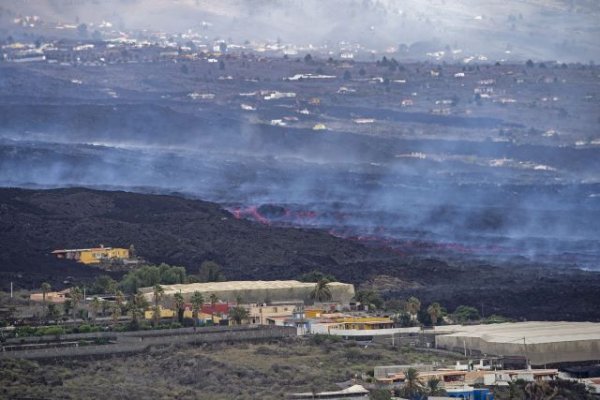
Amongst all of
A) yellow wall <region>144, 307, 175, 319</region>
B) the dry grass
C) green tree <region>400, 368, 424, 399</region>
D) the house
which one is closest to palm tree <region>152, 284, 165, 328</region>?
yellow wall <region>144, 307, 175, 319</region>

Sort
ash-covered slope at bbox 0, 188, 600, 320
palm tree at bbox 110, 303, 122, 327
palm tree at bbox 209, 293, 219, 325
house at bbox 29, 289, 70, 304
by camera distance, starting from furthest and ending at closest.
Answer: ash-covered slope at bbox 0, 188, 600, 320
house at bbox 29, 289, 70, 304
palm tree at bbox 209, 293, 219, 325
palm tree at bbox 110, 303, 122, 327

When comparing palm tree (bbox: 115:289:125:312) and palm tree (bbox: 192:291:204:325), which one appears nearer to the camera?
palm tree (bbox: 192:291:204:325)

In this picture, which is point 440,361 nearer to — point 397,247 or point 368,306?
point 368,306

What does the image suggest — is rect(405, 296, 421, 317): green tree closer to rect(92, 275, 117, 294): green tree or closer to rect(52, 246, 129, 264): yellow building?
rect(92, 275, 117, 294): green tree

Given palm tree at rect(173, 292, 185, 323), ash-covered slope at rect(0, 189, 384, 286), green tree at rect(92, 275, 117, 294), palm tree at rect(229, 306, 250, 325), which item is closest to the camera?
palm tree at rect(173, 292, 185, 323)

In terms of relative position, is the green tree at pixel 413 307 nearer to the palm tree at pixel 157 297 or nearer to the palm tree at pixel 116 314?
the palm tree at pixel 157 297

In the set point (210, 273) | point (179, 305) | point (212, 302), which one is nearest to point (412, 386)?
point (179, 305)

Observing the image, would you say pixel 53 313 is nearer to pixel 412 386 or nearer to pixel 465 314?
pixel 465 314

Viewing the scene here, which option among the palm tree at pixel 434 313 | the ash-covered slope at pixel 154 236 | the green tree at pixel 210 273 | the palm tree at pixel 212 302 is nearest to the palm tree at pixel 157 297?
the palm tree at pixel 212 302
